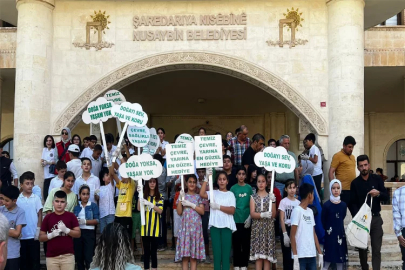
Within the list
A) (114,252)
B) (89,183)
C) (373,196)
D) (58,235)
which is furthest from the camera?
(89,183)

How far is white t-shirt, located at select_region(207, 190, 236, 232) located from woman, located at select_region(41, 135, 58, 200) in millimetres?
4043

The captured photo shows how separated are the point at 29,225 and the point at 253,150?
13.4 ft

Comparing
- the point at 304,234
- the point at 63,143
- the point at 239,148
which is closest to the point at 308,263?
the point at 304,234

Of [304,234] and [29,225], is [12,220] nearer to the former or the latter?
[29,225]

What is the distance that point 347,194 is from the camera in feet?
30.5

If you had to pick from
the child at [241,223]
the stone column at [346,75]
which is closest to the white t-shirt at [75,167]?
the child at [241,223]

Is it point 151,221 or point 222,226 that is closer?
point 222,226

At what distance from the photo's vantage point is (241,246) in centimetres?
854

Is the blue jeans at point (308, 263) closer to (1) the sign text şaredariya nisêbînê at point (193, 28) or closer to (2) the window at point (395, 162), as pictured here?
(1) the sign text şaredariya nisêbînê at point (193, 28)

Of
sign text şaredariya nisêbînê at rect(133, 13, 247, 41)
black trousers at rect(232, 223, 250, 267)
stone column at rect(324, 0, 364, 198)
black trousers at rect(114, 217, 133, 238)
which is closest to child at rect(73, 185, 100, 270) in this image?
black trousers at rect(114, 217, 133, 238)

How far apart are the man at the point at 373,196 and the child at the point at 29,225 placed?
4.81 meters

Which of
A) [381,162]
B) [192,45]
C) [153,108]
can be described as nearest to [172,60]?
[192,45]

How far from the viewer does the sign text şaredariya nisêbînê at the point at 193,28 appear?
12125 millimetres

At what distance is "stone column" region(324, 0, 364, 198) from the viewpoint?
11703 millimetres
